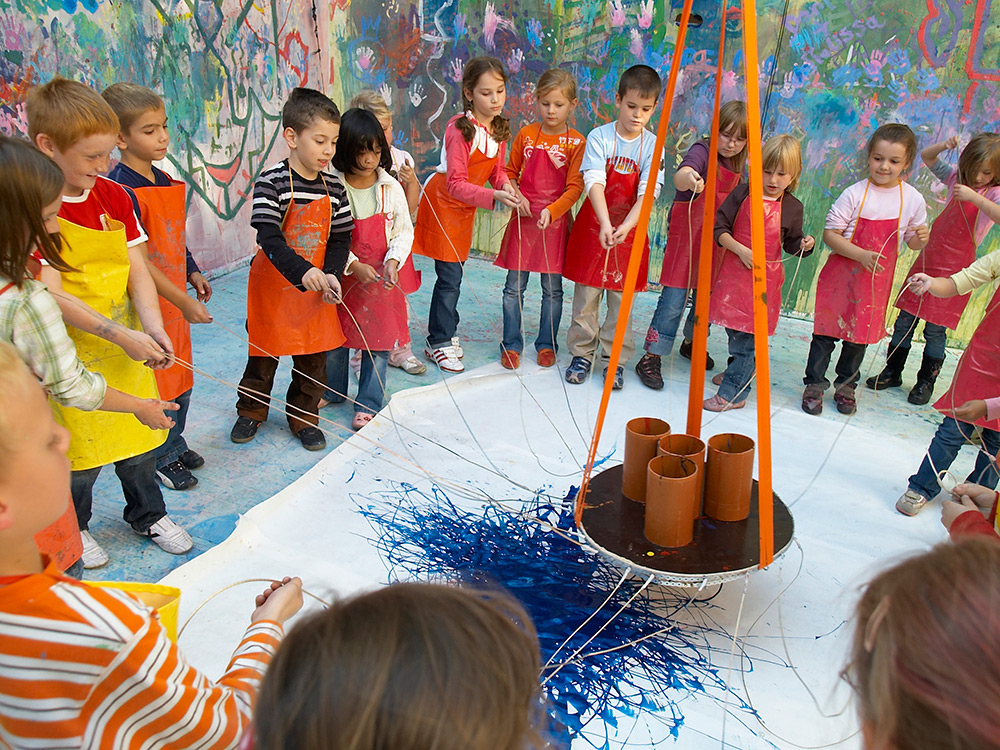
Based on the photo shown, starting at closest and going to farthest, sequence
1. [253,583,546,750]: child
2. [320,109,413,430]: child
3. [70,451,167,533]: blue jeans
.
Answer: [253,583,546,750]: child < [70,451,167,533]: blue jeans < [320,109,413,430]: child

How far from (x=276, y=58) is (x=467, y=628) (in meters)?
4.63

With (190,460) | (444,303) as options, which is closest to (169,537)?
(190,460)

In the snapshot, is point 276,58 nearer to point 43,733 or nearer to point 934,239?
point 934,239

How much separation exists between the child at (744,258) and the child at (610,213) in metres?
0.34

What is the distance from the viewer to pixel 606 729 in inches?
59.4

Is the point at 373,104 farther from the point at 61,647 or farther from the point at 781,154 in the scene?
the point at 61,647

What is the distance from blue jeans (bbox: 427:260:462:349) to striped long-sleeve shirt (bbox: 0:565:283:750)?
2.45 m

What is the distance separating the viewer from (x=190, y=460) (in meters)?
2.43

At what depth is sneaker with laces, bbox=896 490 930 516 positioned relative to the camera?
2316mm

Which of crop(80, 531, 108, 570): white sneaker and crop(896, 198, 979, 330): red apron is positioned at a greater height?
crop(896, 198, 979, 330): red apron

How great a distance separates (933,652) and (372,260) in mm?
2282

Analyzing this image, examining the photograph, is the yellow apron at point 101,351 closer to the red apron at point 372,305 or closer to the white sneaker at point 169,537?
the white sneaker at point 169,537

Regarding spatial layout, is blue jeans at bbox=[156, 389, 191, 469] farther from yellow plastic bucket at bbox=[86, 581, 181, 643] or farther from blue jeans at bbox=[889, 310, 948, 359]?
blue jeans at bbox=[889, 310, 948, 359]

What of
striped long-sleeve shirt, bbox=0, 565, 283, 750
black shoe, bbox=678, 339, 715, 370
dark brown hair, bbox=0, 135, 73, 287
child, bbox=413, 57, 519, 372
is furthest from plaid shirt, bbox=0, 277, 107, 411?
black shoe, bbox=678, 339, 715, 370
